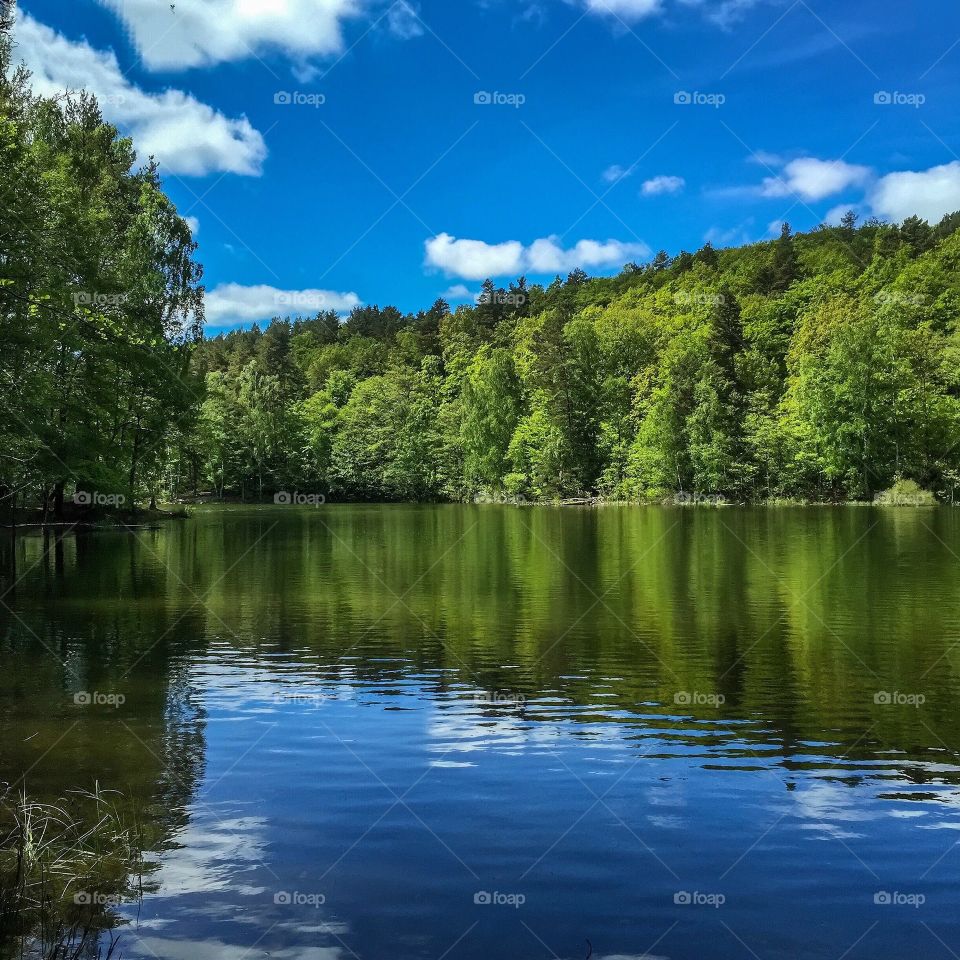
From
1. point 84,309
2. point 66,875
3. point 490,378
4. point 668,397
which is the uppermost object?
point 490,378

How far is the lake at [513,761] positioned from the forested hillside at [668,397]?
1902 inches

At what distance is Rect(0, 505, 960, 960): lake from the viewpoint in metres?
7.02

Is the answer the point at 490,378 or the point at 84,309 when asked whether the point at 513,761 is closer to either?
the point at 84,309

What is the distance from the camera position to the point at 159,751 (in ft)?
37.8

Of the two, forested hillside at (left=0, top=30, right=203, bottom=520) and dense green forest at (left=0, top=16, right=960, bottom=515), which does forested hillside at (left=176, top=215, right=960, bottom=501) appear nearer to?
dense green forest at (left=0, top=16, right=960, bottom=515)

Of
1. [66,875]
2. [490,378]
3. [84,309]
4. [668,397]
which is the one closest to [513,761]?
[66,875]

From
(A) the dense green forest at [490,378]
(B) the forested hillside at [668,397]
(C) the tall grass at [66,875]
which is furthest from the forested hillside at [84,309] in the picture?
(C) the tall grass at [66,875]

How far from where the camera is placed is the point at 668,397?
105 metres

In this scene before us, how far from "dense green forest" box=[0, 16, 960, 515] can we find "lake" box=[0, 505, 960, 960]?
13214mm

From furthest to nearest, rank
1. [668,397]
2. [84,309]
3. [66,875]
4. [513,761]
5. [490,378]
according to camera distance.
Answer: [490,378]
[668,397]
[84,309]
[513,761]
[66,875]

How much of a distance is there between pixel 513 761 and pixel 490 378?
117m

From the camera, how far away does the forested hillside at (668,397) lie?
92688 mm

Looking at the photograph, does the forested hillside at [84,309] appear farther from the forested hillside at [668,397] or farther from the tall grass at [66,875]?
the tall grass at [66,875]

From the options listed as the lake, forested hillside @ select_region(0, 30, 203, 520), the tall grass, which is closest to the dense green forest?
forested hillside @ select_region(0, 30, 203, 520)
